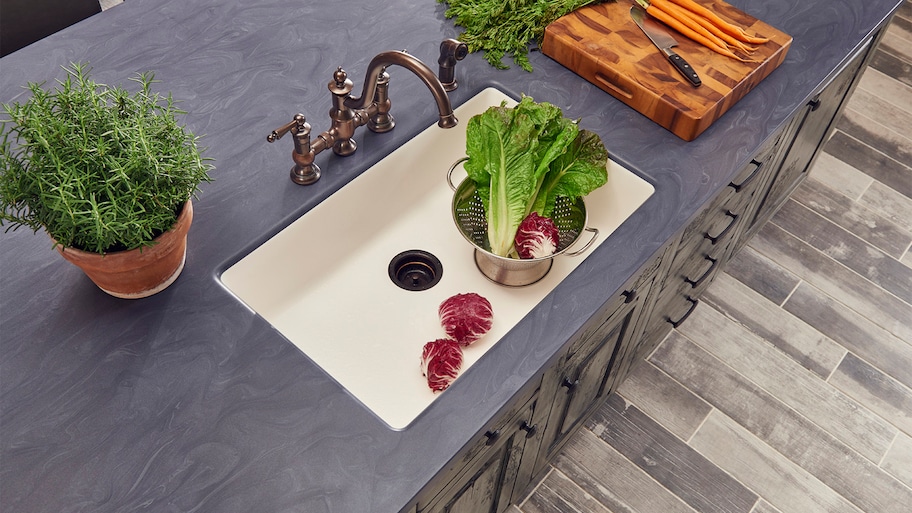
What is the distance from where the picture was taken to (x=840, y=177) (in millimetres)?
2926

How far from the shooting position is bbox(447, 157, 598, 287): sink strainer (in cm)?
150

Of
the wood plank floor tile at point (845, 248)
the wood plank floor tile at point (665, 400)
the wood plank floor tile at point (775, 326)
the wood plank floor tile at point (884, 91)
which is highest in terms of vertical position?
the wood plank floor tile at point (884, 91)

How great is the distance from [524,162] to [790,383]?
139 cm

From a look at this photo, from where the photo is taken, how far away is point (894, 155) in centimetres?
303

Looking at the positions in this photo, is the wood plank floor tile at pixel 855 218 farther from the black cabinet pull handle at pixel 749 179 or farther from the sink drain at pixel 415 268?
the sink drain at pixel 415 268

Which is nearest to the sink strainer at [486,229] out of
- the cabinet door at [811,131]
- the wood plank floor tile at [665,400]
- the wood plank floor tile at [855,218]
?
the cabinet door at [811,131]

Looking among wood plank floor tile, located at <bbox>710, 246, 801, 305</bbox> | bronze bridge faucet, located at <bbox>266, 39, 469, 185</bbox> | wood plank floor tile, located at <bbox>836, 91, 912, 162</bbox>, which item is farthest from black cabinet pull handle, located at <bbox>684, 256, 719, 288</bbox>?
wood plank floor tile, located at <bbox>836, 91, 912, 162</bbox>

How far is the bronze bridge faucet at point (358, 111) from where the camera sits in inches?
53.4

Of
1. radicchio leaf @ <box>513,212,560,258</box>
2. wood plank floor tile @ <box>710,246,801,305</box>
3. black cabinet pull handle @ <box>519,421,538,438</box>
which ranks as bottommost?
wood plank floor tile @ <box>710,246,801,305</box>

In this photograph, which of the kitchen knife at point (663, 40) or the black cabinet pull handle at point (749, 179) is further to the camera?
the black cabinet pull handle at point (749, 179)

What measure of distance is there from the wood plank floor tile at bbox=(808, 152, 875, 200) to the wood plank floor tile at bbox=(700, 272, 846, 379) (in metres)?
0.62

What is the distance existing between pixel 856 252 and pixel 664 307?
1050mm

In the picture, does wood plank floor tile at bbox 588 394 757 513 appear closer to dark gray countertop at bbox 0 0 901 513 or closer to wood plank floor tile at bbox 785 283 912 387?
wood plank floor tile at bbox 785 283 912 387

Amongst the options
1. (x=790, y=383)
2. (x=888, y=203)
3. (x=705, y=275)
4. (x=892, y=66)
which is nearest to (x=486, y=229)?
(x=705, y=275)
